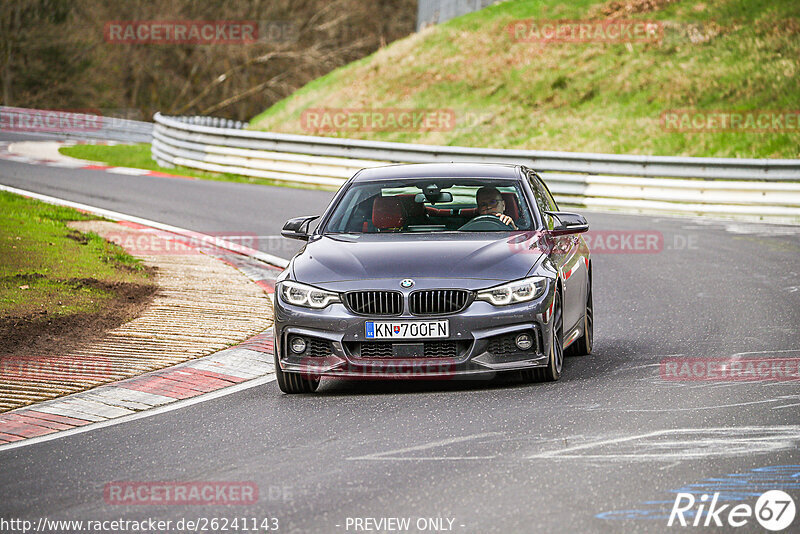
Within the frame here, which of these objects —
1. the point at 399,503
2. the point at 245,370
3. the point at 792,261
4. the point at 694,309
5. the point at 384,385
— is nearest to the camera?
the point at 399,503

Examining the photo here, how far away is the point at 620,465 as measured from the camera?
20.6ft

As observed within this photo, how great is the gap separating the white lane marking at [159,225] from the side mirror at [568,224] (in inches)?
218

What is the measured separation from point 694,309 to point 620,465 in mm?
6049

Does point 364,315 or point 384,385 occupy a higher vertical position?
point 364,315

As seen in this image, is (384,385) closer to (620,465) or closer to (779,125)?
(620,465)

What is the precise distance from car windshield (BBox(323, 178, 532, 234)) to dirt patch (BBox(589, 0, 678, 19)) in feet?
90.2

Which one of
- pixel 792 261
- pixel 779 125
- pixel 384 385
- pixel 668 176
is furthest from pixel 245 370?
pixel 779 125

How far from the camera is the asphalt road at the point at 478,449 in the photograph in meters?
5.66

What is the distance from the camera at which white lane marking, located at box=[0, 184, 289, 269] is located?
611 inches

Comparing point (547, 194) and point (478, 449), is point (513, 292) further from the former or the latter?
point (547, 194)

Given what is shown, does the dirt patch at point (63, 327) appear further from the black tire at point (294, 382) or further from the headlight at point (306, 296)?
the headlight at point (306, 296)

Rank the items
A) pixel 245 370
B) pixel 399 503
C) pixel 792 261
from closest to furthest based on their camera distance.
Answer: pixel 399 503, pixel 245 370, pixel 792 261

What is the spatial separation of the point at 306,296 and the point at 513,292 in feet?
4.55

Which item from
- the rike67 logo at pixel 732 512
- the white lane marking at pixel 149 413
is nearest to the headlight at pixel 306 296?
the white lane marking at pixel 149 413
